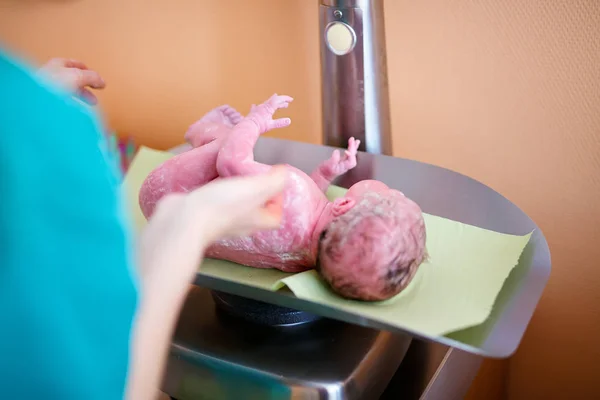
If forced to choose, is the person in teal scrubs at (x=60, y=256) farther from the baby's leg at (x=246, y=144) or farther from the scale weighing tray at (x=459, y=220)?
the baby's leg at (x=246, y=144)

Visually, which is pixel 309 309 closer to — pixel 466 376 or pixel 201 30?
pixel 466 376

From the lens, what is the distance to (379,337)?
0.70 metres

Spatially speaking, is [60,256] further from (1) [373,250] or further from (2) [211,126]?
(2) [211,126]

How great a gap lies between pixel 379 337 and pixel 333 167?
22 centimetres

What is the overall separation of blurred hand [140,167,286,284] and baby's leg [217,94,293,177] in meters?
0.30

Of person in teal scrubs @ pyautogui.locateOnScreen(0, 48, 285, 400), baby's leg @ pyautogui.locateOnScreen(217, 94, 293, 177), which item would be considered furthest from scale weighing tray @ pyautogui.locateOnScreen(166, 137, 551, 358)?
person in teal scrubs @ pyautogui.locateOnScreen(0, 48, 285, 400)

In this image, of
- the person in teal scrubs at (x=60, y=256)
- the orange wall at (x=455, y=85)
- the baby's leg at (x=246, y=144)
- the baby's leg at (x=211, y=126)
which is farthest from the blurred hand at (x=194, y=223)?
the orange wall at (x=455, y=85)

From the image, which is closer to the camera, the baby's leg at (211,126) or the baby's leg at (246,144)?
the baby's leg at (246,144)

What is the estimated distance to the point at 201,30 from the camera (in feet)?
3.78

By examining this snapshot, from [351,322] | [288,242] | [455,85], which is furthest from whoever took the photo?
[455,85]

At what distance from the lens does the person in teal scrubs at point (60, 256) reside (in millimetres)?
288

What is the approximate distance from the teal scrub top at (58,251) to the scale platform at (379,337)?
0.28 m

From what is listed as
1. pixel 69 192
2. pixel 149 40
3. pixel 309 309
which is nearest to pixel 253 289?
pixel 309 309

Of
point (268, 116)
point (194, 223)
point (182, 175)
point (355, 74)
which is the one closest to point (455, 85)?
point (355, 74)
